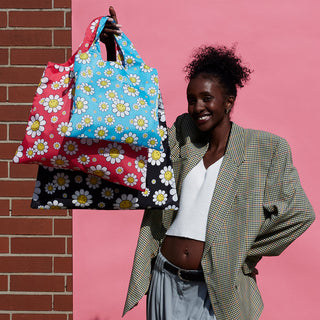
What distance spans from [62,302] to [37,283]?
0.67 feet

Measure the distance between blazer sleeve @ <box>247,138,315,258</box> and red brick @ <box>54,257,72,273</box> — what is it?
156 cm

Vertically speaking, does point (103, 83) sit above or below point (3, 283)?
above

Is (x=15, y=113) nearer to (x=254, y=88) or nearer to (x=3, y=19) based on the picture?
(x=3, y=19)

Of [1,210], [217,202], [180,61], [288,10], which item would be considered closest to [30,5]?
[180,61]

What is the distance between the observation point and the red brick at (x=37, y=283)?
3.85 meters

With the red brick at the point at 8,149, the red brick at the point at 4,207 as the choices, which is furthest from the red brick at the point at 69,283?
the red brick at the point at 8,149

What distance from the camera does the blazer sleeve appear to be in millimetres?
2578

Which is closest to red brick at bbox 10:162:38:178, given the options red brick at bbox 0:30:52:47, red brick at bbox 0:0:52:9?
red brick at bbox 0:30:52:47

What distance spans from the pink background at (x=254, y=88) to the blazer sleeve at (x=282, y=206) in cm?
111

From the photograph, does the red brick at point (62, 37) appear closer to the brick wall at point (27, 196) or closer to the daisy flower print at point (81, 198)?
the brick wall at point (27, 196)

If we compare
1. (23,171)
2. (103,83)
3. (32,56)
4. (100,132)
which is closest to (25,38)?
(32,56)

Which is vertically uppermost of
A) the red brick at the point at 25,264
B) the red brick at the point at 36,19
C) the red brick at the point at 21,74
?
the red brick at the point at 36,19

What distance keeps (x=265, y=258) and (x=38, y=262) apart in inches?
58.0

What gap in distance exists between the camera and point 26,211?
3820 mm
